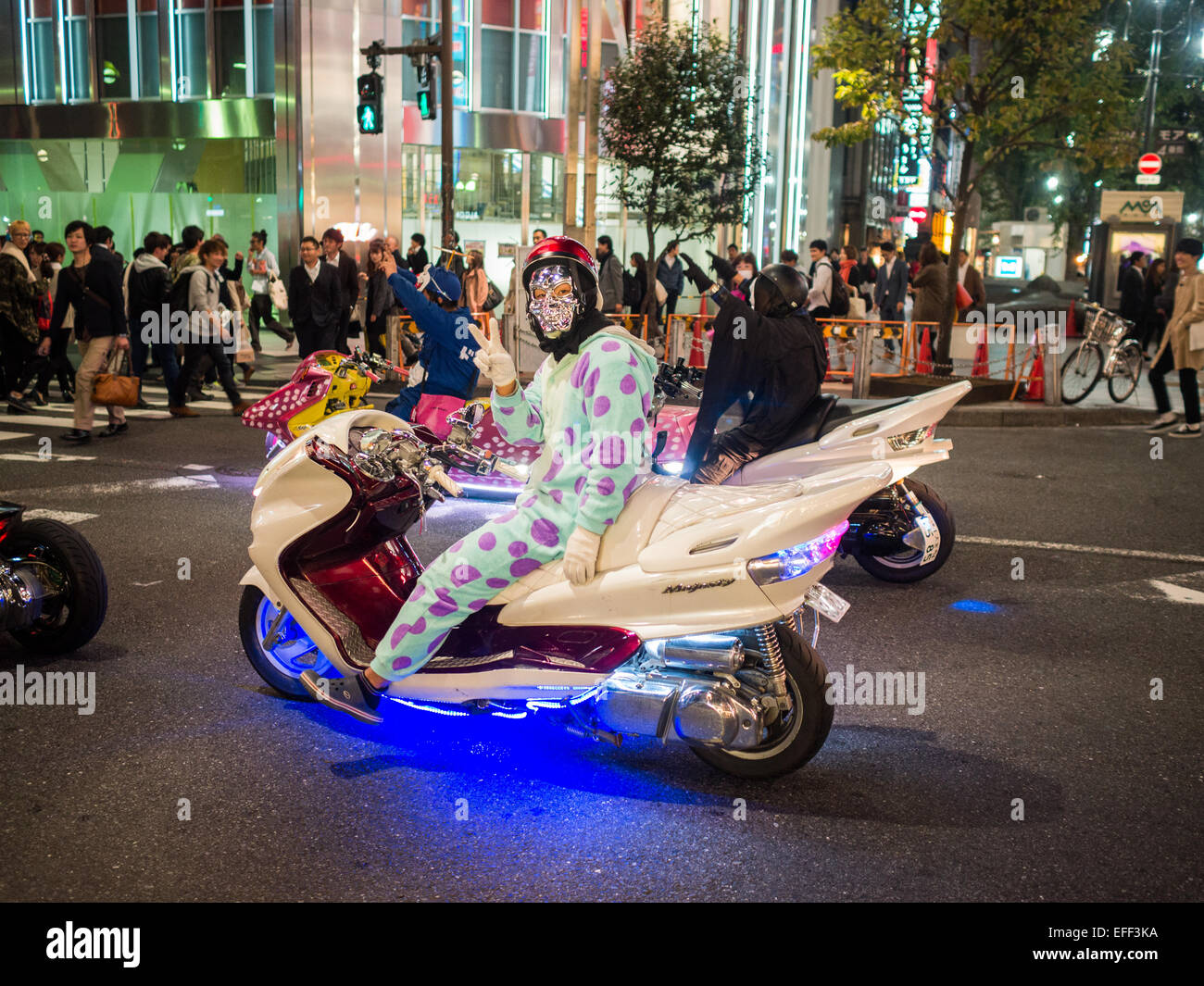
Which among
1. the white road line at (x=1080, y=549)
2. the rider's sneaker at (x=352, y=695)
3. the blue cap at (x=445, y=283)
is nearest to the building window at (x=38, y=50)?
the blue cap at (x=445, y=283)

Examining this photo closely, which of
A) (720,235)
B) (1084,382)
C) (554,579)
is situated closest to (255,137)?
(720,235)

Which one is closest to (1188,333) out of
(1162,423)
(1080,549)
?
(1162,423)

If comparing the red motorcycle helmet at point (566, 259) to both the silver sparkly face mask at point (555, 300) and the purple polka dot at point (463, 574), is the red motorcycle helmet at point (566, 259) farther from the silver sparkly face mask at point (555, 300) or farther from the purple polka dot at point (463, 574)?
the purple polka dot at point (463, 574)

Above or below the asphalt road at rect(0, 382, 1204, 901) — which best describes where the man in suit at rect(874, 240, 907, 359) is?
above

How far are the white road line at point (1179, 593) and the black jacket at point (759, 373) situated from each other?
7.64ft

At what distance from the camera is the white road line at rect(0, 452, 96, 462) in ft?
32.6

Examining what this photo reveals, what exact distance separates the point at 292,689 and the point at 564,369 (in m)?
1.86

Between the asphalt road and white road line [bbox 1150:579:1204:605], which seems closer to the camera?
the asphalt road

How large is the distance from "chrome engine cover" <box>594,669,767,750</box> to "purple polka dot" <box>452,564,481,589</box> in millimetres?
560

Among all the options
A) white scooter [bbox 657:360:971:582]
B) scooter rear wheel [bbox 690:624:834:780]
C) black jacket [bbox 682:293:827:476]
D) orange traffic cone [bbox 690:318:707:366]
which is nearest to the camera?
scooter rear wheel [bbox 690:624:834:780]

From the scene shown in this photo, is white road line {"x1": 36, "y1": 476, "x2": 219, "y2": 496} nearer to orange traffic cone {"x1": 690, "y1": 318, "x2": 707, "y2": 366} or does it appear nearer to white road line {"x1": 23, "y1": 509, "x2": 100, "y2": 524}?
white road line {"x1": 23, "y1": 509, "x2": 100, "y2": 524}

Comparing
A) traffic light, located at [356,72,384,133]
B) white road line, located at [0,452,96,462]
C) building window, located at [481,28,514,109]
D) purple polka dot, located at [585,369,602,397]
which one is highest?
building window, located at [481,28,514,109]

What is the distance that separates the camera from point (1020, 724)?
4707mm

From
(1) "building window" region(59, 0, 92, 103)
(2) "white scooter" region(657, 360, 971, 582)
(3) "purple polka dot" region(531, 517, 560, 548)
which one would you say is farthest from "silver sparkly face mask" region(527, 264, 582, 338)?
(1) "building window" region(59, 0, 92, 103)
